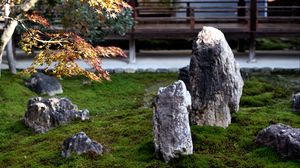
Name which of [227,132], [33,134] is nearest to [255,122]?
[227,132]

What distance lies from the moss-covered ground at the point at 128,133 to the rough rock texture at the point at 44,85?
0.29 m

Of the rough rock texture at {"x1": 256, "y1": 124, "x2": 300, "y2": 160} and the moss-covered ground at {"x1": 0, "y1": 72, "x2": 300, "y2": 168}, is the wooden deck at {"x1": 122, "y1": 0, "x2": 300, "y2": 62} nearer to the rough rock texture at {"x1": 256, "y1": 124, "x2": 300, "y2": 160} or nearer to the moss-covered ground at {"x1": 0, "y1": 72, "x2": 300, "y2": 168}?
the moss-covered ground at {"x1": 0, "y1": 72, "x2": 300, "y2": 168}

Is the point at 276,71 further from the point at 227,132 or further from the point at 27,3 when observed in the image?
the point at 27,3

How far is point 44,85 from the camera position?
55.3ft

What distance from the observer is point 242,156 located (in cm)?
947

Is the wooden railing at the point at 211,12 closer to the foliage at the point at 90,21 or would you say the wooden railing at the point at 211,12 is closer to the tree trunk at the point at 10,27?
the foliage at the point at 90,21

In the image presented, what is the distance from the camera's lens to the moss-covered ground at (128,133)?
933 centimetres

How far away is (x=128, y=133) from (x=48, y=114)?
2452mm

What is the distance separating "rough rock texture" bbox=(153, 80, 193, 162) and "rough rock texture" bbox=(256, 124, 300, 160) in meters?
1.67

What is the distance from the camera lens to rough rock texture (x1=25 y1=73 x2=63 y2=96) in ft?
55.0

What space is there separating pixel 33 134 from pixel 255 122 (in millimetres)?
5514

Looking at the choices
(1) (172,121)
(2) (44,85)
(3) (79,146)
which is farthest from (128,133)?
(2) (44,85)

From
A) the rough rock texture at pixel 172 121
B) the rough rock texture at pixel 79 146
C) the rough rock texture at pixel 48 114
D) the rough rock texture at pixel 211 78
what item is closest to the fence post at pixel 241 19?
the rough rock texture at pixel 48 114

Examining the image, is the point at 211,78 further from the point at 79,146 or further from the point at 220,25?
the point at 220,25
